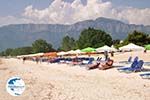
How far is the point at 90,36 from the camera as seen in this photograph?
12156 centimetres

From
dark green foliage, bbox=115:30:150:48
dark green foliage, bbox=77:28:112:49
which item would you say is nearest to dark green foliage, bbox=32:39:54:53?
dark green foliage, bbox=77:28:112:49

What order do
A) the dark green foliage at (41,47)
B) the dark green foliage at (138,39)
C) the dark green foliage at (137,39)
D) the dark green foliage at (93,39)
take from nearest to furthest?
the dark green foliage at (137,39)
the dark green foliage at (138,39)
the dark green foliage at (93,39)
the dark green foliage at (41,47)

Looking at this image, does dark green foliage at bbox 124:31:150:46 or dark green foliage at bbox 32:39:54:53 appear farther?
dark green foliage at bbox 32:39:54:53

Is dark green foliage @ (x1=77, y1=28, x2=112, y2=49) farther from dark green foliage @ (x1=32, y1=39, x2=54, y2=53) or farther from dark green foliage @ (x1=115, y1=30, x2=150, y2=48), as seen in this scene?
dark green foliage @ (x1=32, y1=39, x2=54, y2=53)

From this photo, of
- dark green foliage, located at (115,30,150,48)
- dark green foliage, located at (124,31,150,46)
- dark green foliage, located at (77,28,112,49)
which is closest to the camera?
dark green foliage, located at (115,30,150,48)

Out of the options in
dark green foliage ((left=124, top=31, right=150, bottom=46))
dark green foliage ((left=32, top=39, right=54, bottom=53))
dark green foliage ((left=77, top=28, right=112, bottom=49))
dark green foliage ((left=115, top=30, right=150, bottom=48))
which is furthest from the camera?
dark green foliage ((left=32, top=39, right=54, bottom=53))

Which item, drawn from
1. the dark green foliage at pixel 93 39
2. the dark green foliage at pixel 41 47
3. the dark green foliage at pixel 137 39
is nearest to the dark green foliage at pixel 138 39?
the dark green foliage at pixel 137 39

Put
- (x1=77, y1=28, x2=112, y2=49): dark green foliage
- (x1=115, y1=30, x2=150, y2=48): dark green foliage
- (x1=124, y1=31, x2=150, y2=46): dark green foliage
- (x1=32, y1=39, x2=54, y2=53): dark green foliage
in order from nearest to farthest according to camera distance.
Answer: (x1=115, y1=30, x2=150, y2=48): dark green foliage → (x1=124, y1=31, x2=150, y2=46): dark green foliage → (x1=77, y1=28, x2=112, y2=49): dark green foliage → (x1=32, y1=39, x2=54, y2=53): dark green foliage

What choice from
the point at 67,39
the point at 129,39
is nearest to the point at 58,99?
the point at 129,39

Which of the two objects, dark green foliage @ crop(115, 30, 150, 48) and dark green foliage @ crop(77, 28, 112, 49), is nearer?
dark green foliage @ crop(115, 30, 150, 48)

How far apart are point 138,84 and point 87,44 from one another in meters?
94.9

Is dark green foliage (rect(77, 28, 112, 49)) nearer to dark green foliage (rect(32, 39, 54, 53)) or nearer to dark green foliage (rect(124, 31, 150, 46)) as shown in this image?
dark green foliage (rect(124, 31, 150, 46))

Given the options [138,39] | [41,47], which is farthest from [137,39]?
[41,47]

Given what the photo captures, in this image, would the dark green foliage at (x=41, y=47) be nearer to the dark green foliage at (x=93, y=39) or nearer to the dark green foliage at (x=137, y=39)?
the dark green foliage at (x=93, y=39)
